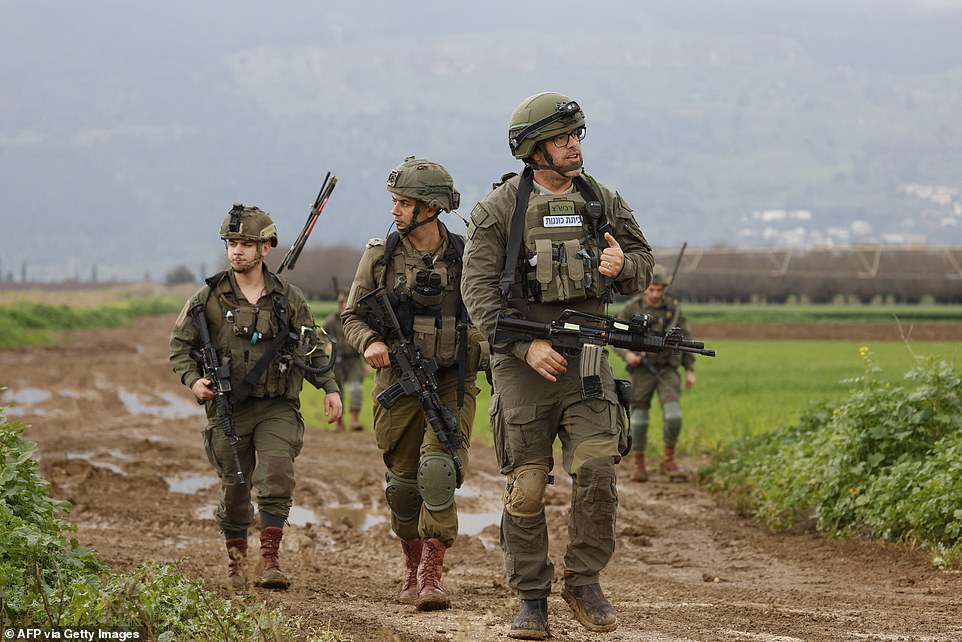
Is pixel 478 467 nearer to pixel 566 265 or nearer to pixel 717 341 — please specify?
pixel 566 265

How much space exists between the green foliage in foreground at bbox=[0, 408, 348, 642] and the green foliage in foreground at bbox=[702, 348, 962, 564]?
488 cm

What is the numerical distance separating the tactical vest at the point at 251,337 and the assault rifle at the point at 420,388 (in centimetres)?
77

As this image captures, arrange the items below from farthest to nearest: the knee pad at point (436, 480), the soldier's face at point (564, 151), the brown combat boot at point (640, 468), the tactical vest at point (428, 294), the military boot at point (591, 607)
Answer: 1. the brown combat boot at point (640, 468)
2. the tactical vest at point (428, 294)
3. the knee pad at point (436, 480)
4. the soldier's face at point (564, 151)
5. the military boot at point (591, 607)

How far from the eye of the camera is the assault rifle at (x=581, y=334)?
6379mm

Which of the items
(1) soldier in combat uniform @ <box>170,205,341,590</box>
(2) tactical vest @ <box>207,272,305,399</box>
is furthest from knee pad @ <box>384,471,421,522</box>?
(2) tactical vest @ <box>207,272,305,399</box>

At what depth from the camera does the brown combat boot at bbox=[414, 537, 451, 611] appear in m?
7.28

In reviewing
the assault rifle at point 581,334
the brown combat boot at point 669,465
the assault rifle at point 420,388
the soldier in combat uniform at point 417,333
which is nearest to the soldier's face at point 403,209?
the soldier in combat uniform at point 417,333

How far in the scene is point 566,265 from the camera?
21.0ft

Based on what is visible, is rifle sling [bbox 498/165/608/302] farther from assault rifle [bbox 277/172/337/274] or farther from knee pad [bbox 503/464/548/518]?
assault rifle [bbox 277/172/337/274]

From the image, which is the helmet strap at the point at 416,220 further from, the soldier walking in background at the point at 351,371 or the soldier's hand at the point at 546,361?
the soldier walking in background at the point at 351,371

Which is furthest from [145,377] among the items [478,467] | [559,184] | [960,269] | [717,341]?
[960,269]

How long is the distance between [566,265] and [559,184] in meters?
0.50

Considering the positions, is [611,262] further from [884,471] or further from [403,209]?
[884,471]

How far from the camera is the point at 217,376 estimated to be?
8133 millimetres
